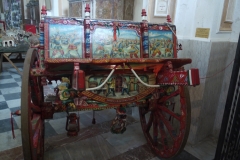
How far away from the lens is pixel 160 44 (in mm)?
2160

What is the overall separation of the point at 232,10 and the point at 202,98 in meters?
1.19

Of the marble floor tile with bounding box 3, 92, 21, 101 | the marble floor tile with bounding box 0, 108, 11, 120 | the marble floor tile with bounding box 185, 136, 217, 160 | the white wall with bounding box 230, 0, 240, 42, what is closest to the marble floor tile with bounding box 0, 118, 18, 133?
the marble floor tile with bounding box 0, 108, 11, 120

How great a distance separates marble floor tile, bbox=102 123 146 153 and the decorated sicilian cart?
67cm

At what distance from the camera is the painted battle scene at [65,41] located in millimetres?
1803

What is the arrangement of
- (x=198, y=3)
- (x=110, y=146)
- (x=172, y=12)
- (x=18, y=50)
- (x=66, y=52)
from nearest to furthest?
1. (x=66, y=52)
2. (x=198, y=3)
3. (x=110, y=146)
4. (x=172, y=12)
5. (x=18, y=50)

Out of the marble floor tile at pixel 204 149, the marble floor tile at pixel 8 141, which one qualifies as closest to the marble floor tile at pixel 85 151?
the marble floor tile at pixel 8 141

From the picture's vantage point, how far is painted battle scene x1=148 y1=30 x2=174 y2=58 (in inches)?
84.0

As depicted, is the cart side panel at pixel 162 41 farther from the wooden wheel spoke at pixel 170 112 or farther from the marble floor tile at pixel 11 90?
the marble floor tile at pixel 11 90

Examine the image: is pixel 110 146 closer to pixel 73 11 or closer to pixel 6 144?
pixel 6 144

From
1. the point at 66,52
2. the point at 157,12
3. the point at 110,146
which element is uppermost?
the point at 157,12

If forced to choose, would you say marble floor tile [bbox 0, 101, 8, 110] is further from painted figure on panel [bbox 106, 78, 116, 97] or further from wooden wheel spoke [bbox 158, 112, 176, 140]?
wooden wheel spoke [bbox 158, 112, 176, 140]

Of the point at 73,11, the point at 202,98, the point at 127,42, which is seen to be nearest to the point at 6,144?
the point at 127,42

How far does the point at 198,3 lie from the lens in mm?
2488

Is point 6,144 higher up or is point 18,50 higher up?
point 18,50
